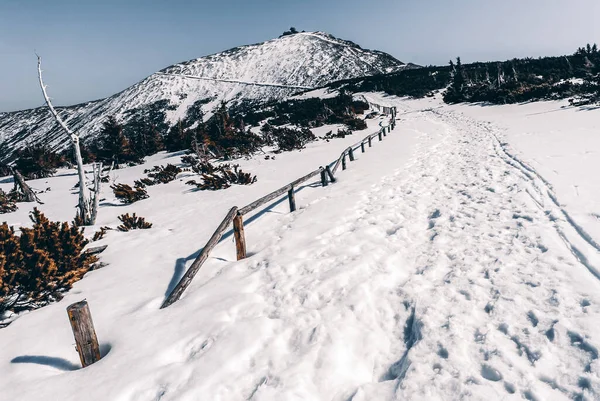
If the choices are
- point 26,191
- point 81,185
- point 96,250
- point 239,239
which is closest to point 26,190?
point 26,191

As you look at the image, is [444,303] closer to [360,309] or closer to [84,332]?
[360,309]

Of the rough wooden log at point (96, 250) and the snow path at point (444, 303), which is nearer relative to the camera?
the snow path at point (444, 303)

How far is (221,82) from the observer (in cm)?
8281

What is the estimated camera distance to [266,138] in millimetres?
24516

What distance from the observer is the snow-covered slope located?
235 feet

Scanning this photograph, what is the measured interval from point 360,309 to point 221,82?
88.3 meters

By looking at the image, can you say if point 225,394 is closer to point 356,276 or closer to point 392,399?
point 392,399

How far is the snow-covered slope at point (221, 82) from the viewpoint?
235 ft

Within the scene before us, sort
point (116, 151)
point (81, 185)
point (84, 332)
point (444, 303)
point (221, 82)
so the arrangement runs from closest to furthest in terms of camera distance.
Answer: point (84, 332)
point (444, 303)
point (81, 185)
point (116, 151)
point (221, 82)

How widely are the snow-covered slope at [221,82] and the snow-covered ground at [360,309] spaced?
65.4m

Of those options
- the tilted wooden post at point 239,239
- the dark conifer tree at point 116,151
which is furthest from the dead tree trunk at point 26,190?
the tilted wooden post at point 239,239

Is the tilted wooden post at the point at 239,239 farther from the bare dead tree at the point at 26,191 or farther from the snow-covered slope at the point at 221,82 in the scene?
the snow-covered slope at the point at 221,82

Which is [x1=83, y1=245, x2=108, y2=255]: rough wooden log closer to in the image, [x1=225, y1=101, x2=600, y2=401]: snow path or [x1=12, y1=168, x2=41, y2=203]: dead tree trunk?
[x1=225, y1=101, x2=600, y2=401]: snow path

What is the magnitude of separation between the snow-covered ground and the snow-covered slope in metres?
65.4
